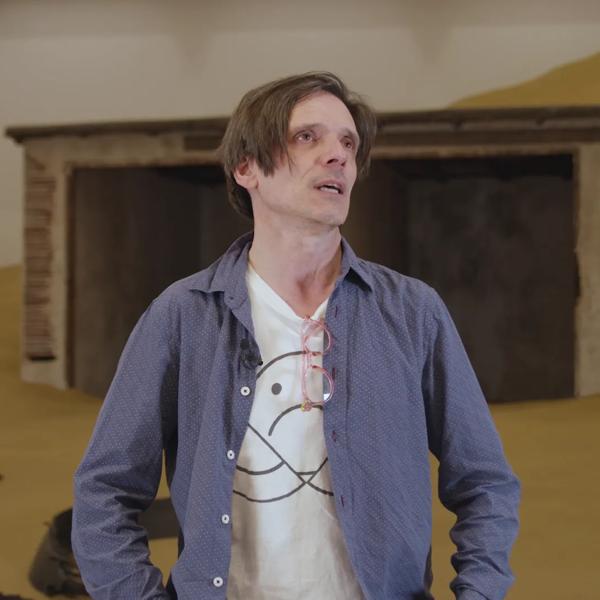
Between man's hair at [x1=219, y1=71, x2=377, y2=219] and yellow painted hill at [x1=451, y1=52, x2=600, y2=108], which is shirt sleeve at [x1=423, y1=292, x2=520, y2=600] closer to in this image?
man's hair at [x1=219, y1=71, x2=377, y2=219]

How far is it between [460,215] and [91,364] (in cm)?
440

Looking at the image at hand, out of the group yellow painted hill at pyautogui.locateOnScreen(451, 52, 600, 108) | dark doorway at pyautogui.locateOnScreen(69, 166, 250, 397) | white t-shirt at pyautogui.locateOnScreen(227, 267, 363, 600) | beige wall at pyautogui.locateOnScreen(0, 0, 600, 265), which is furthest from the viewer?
yellow painted hill at pyautogui.locateOnScreen(451, 52, 600, 108)

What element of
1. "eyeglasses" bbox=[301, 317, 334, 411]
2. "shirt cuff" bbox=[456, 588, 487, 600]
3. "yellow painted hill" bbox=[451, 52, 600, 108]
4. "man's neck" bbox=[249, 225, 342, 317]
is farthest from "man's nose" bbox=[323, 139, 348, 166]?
"yellow painted hill" bbox=[451, 52, 600, 108]

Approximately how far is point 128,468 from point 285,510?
0.28 metres

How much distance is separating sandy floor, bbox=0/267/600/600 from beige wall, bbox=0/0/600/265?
5.01 metres

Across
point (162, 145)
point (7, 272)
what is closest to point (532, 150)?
point (162, 145)

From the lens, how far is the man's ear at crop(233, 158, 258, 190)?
1806 millimetres

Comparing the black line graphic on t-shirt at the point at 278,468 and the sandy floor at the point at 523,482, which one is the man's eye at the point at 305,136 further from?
the sandy floor at the point at 523,482

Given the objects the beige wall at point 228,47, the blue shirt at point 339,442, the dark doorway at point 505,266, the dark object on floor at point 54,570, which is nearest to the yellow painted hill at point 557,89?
the beige wall at point 228,47

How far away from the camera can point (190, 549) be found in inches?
63.9

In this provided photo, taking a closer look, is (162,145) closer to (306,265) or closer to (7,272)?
(7,272)

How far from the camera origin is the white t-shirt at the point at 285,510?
1.62 metres

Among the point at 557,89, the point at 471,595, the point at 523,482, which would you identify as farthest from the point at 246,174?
the point at 557,89

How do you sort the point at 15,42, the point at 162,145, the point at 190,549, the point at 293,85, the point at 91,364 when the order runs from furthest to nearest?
the point at 15,42
the point at 91,364
the point at 162,145
the point at 293,85
the point at 190,549
